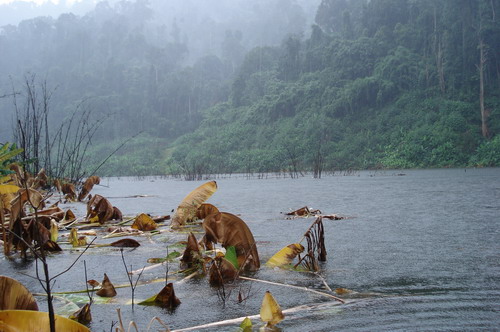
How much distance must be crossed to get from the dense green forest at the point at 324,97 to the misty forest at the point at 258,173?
0.66ft

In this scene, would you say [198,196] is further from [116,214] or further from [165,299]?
[116,214]

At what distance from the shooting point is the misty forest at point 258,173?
1.47 meters

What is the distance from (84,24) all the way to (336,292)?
90496 millimetres

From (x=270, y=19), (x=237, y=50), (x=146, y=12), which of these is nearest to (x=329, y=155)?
(x=237, y=50)

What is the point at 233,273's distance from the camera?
1761mm

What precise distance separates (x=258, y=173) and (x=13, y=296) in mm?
28817

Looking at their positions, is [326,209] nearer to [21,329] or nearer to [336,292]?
[336,292]

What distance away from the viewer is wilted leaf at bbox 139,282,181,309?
1448 millimetres

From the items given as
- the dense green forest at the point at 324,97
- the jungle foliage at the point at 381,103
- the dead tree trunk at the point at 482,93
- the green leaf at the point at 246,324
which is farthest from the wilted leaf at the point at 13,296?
the dead tree trunk at the point at 482,93

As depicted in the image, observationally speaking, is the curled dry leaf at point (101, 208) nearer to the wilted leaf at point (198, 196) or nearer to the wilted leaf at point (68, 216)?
the wilted leaf at point (68, 216)

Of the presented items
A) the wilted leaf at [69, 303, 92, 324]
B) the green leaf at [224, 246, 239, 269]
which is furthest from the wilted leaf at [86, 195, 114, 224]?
the wilted leaf at [69, 303, 92, 324]

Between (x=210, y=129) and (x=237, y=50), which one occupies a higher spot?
(x=237, y=50)

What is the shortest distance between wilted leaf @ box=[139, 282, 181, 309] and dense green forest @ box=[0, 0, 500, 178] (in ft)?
40.6

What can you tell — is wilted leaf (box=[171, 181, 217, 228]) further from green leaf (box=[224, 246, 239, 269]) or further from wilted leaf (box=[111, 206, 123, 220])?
wilted leaf (box=[111, 206, 123, 220])
